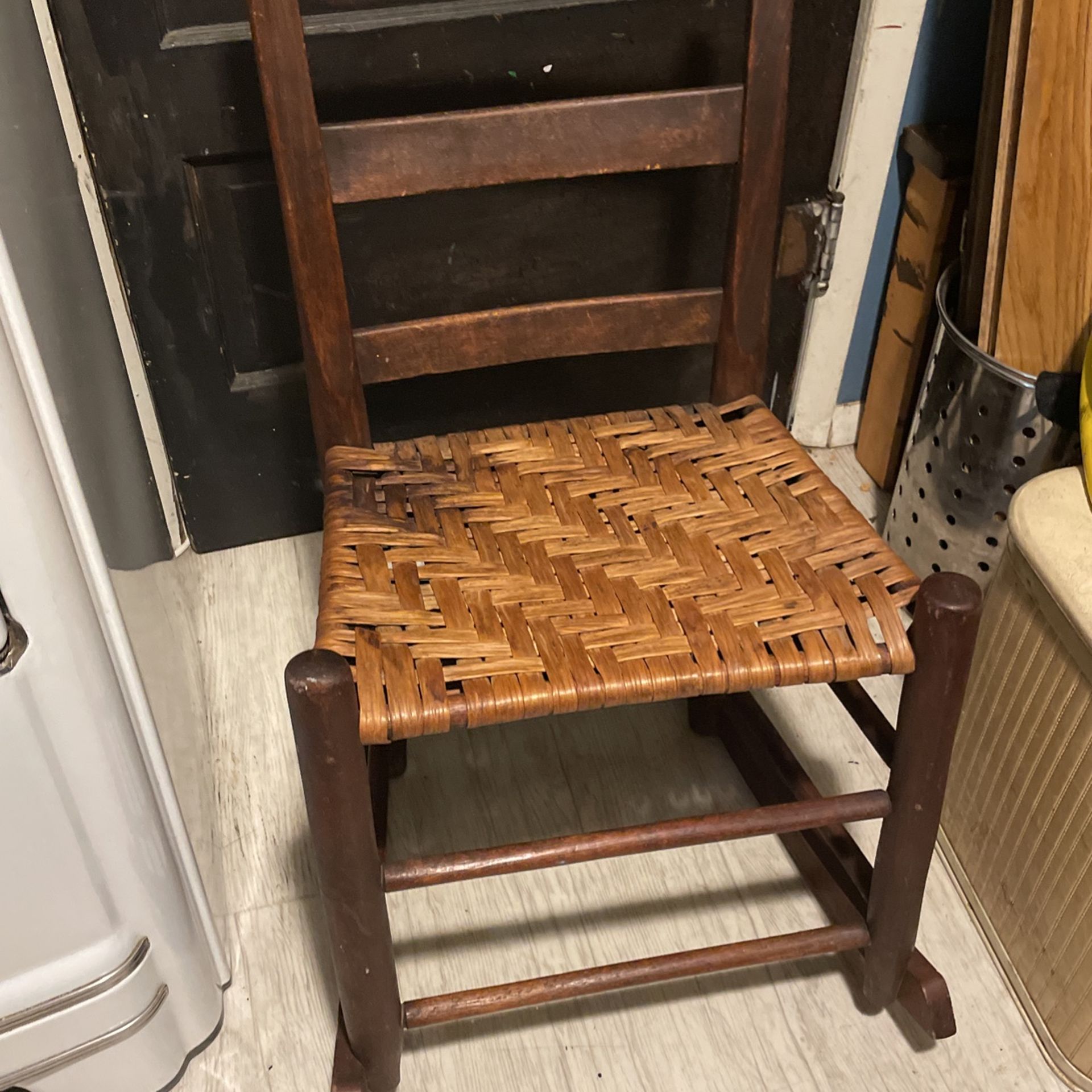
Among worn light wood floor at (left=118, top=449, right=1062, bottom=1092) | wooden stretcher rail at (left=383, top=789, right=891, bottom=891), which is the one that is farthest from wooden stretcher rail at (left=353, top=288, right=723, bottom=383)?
wooden stretcher rail at (left=383, top=789, right=891, bottom=891)

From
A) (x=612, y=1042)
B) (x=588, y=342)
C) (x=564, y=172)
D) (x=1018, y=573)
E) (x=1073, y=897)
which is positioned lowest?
(x=612, y=1042)

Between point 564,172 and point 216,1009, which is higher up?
point 564,172

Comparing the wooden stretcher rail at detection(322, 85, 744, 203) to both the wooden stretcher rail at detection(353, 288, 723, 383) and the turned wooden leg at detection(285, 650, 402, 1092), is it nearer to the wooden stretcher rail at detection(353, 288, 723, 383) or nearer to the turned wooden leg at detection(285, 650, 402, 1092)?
the wooden stretcher rail at detection(353, 288, 723, 383)

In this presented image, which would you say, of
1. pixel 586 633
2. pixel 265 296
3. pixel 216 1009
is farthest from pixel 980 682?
pixel 265 296

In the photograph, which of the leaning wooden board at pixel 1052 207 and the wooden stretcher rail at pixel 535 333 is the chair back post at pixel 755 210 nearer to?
the wooden stretcher rail at pixel 535 333

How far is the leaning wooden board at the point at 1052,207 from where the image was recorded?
921 millimetres

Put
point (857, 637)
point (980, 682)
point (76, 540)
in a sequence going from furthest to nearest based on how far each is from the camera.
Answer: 1. point (980, 682)
2. point (857, 637)
3. point (76, 540)

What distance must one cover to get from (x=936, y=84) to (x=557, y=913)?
1.01 meters

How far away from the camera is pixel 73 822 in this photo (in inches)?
26.7

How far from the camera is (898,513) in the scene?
4.20ft

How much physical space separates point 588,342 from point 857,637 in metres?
0.35

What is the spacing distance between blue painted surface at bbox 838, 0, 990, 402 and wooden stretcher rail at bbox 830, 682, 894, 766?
2.30 feet

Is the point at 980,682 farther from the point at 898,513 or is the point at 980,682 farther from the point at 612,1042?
the point at 612,1042

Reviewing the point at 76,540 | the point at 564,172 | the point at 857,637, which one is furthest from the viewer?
the point at 564,172
